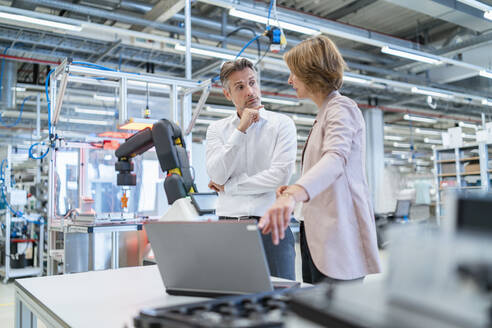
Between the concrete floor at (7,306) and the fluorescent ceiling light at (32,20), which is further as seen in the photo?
the fluorescent ceiling light at (32,20)

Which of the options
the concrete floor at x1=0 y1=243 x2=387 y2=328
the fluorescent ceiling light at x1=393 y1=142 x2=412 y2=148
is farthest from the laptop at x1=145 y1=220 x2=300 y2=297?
the fluorescent ceiling light at x1=393 y1=142 x2=412 y2=148

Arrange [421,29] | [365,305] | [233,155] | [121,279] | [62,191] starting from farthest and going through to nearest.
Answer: [421,29] < [62,191] < [233,155] < [121,279] < [365,305]

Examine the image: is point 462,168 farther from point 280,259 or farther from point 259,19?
point 280,259

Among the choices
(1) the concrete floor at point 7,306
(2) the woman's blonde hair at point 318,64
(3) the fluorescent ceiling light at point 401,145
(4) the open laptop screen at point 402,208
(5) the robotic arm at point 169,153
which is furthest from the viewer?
(3) the fluorescent ceiling light at point 401,145

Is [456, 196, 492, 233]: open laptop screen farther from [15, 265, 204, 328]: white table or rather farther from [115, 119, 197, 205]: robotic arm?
[115, 119, 197, 205]: robotic arm

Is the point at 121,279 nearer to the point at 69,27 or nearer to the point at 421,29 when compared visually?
the point at 69,27

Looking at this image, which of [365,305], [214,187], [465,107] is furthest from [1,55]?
[465,107]

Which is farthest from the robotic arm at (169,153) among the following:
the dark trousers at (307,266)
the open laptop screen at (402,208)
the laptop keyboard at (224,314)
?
the open laptop screen at (402,208)

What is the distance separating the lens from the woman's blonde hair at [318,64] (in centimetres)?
118

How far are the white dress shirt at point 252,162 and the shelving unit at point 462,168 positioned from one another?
6859mm

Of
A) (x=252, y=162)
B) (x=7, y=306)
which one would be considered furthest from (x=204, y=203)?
(x=7, y=306)

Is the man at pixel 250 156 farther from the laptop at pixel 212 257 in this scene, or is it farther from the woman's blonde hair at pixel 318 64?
the laptop at pixel 212 257

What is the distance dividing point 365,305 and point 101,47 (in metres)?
7.37

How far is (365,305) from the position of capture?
0.41m
